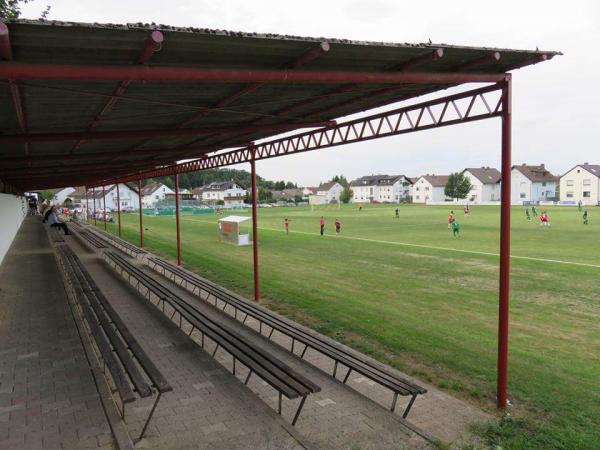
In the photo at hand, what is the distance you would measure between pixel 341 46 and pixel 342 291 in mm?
9005

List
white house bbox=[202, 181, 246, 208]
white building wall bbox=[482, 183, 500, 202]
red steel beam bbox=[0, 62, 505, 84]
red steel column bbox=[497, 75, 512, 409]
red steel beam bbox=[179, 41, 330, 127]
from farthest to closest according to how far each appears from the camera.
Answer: white house bbox=[202, 181, 246, 208]
white building wall bbox=[482, 183, 500, 202]
red steel column bbox=[497, 75, 512, 409]
red steel beam bbox=[179, 41, 330, 127]
red steel beam bbox=[0, 62, 505, 84]

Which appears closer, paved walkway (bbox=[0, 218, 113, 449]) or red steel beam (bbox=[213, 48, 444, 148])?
paved walkway (bbox=[0, 218, 113, 449])

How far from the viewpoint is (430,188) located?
103 m

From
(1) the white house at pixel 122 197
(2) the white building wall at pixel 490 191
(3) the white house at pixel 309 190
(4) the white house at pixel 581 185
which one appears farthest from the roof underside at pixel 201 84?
(3) the white house at pixel 309 190

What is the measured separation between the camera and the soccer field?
18.6ft

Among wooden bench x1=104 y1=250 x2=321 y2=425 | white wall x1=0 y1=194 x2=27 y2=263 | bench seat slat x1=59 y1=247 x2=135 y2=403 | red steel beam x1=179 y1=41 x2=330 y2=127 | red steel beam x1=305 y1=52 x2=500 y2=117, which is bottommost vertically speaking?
wooden bench x1=104 y1=250 x2=321 y2=425

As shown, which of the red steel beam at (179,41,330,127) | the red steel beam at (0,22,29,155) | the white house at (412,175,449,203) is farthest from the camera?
the white house at (412,175,449,203)

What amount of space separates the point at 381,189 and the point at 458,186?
30.0m

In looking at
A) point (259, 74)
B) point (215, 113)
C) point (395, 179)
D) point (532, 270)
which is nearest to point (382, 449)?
point (259, 74)

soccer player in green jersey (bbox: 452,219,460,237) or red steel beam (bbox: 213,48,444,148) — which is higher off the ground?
red steel beam (bbox: 213,48,444,148)

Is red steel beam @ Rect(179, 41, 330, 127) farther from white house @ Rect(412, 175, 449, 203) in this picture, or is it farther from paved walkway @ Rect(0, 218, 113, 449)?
white house @ Rect(412, 175, 449, 203)

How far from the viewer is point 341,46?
4074mm

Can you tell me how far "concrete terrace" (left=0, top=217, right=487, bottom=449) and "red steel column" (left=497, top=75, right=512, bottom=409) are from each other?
59 cm

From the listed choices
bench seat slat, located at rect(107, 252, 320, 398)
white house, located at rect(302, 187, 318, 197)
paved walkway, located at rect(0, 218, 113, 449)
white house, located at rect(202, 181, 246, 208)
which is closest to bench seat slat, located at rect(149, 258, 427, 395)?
bench seat slat, located at rect(107, 252, 320, 398)
